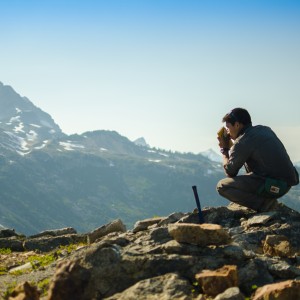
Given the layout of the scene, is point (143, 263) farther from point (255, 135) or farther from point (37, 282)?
point (255, 135)

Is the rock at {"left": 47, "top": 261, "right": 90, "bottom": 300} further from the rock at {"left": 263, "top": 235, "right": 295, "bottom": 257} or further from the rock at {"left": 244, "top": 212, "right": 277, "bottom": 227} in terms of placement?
the rock at {"left": 244, "top": 212, "right": 277, "bottom": 227}

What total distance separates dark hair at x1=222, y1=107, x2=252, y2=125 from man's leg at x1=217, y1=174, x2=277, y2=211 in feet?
5.16

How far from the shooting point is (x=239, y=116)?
41.8ft

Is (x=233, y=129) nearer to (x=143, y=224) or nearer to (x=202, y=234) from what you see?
(x=143, y=224)

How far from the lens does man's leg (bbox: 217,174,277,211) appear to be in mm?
12508

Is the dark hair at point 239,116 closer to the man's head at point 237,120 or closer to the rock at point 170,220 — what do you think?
the man's head at point 237,120

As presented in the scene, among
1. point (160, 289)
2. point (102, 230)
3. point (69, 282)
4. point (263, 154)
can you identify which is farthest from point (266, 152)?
point (69, 282)

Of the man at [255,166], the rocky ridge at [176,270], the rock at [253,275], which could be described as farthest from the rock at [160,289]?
the man at [255,166]

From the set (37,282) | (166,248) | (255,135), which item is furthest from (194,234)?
(255,135)

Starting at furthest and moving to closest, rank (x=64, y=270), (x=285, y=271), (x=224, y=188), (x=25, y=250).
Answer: (x=25, y=250) → (x=224, y=188) → (x=285, y=271) → (x=64, y=270)

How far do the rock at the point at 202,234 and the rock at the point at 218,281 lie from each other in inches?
48.8

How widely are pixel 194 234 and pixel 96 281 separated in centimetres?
220

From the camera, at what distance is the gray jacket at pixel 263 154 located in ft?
40.2

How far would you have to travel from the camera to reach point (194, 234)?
8.88 meters
